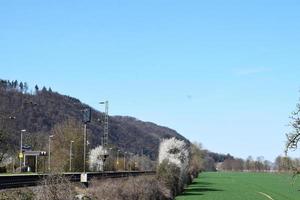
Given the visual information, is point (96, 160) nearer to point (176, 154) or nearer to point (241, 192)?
point (176, 154)


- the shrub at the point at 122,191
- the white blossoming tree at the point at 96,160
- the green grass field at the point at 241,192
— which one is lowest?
the green grass field at the point at 241,192

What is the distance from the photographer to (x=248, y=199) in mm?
67562

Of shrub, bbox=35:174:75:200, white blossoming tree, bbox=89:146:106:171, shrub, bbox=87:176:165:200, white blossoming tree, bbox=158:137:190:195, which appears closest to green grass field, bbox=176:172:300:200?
white blossoming tree, bbox=158:137:190:195

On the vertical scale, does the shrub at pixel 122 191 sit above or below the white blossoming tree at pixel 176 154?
below

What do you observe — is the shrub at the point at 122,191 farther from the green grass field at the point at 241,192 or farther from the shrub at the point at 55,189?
the green grass field at the point at 241,192

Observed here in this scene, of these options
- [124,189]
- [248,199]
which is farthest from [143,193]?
[248,199]

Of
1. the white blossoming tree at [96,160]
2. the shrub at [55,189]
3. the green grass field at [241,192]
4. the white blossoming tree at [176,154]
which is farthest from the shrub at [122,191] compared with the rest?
the white blossoming tree at [96,160]

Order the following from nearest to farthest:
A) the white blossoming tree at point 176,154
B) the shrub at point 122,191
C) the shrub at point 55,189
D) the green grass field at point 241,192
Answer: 1. the shrub at point 55,189
2. the shrub at point 122,191
3. the green grass field at point 241,192
4. the white blossoming tree at point 176,154

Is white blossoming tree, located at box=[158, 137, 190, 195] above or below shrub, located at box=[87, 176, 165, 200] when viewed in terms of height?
above

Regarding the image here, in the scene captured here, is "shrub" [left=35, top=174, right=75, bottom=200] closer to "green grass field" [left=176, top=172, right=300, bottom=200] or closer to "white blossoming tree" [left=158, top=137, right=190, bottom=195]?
"green grass field" [left=176, top=172, right=300, bottom=200]

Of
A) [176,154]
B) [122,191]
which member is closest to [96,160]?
[176,154]

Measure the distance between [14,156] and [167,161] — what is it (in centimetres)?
4288

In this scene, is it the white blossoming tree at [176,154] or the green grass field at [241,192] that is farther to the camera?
the white blossoming tree at [176,154]

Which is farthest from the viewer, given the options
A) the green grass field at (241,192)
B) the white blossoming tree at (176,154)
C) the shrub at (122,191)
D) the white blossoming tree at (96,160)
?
the white blossoming tree at (96,160)
